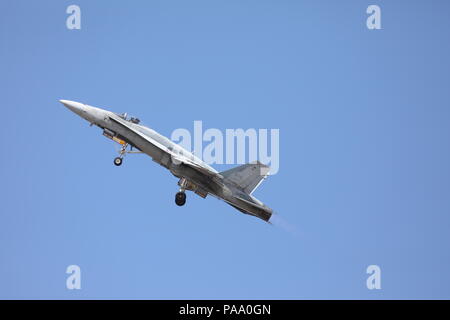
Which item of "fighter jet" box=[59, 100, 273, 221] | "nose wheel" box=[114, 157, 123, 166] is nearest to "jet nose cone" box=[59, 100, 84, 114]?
"fighter jet" box=[59, 100, 273, 221]

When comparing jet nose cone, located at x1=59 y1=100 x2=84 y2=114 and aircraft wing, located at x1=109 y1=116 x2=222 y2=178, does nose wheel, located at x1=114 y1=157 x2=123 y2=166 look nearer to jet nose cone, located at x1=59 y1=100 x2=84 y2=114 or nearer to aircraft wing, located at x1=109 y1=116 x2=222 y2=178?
aircraft wing, located at x1=109 y1=116 x2=222 y2=178

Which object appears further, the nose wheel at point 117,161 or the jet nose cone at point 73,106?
the jet nose cone at point 73,106

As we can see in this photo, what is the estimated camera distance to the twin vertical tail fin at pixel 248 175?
4181 cm

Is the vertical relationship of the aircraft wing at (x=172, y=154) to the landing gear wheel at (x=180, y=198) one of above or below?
above

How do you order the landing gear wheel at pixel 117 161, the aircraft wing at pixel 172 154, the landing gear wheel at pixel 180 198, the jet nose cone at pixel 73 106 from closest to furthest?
the aircraft wing at pixel 172 154 < the landing gear wheel at pixel 117 161 < the landing gear wheel at pixel 180 198 < the jet nose cone at pixel 73 106

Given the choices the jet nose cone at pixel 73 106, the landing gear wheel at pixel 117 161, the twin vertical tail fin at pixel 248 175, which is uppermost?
the jet nose cone at pixel 73 106

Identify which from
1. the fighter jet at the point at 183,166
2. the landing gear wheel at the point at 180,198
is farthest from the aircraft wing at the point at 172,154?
the landing gear wheel at the point at 180,198

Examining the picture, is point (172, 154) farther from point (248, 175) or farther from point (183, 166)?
point (248, 175)

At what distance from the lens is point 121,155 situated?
42.2m

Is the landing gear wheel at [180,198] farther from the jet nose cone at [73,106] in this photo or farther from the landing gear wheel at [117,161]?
the jet nose cone at [73,106]

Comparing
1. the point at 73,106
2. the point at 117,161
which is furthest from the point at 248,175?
the point at 73,106

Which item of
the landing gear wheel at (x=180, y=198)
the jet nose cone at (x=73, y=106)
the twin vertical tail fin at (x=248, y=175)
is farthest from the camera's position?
the jet nose cone at (x=73, y=106)
